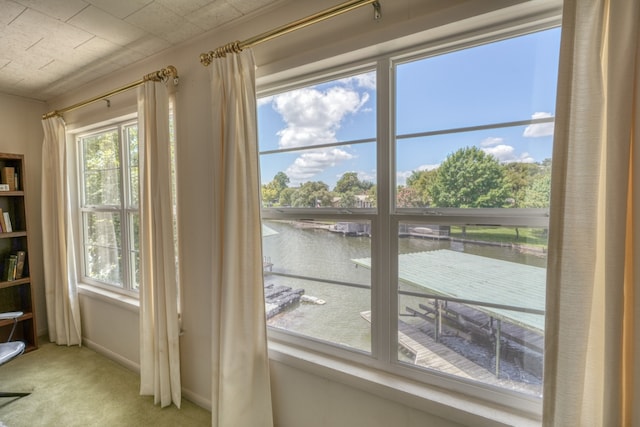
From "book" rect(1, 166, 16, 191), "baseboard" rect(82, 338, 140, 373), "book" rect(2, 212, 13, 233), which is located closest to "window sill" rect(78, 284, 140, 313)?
"baseboard" rect(82, 338, 140, 373)

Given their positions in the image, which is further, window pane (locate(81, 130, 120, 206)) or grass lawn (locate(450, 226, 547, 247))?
window pane (locate(81, 130, 120, 206))

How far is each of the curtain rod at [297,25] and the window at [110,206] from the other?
1307 mm

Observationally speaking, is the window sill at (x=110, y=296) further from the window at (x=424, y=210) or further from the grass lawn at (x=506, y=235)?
the grass lawn at (x=506, y=235)

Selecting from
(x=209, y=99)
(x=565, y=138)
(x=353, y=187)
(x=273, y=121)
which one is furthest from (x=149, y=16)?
(x=565, y=138)

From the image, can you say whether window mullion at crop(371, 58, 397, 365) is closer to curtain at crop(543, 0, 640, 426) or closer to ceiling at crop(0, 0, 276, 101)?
curtain at crop(543, 0, 640, 426)

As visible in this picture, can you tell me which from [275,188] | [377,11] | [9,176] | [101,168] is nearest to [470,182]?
[377,11]

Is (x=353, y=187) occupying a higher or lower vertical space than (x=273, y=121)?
lower

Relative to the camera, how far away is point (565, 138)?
2.92 feet

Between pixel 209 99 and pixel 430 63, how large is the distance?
4.26ft

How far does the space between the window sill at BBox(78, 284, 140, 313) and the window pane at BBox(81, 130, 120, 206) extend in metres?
0.81

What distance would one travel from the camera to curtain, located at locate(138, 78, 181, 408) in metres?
1.84

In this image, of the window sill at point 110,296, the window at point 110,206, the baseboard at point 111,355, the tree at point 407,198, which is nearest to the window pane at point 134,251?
the window at point 110,206

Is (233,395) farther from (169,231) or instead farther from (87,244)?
(87,244)

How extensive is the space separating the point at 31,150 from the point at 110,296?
179cm
